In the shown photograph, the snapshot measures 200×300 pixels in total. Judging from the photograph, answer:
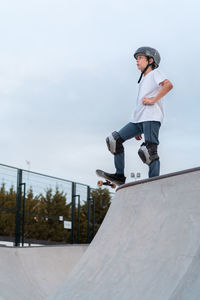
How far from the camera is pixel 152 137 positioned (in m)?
5.56

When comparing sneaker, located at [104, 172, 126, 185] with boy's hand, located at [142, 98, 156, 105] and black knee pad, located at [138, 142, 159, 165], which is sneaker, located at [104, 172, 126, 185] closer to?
black knee pad, located at [138, 142, 159, 165]

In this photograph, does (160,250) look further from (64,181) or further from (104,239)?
(64,181)

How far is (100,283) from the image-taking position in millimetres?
4285

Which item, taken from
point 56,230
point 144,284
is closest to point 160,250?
point 144,284

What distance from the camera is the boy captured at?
5.56m

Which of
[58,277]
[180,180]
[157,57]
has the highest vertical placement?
[157,57]

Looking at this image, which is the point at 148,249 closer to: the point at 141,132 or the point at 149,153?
the point at 149,153

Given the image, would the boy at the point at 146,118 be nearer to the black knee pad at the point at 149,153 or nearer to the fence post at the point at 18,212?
the black knee pad at the point at 149,153

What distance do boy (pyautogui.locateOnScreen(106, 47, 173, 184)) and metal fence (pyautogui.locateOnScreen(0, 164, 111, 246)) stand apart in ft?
14.7

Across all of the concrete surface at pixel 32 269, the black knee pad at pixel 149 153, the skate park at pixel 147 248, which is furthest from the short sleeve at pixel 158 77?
the concrete surface at pixel 32 269

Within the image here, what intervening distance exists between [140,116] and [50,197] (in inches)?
337

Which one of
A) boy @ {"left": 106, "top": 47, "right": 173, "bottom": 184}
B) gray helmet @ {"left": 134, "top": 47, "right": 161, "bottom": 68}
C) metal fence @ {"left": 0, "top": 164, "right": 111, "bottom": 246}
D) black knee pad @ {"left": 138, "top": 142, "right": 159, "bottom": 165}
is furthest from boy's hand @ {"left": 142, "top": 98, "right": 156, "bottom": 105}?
metal fence @ {"left": 0, "top": 164, "right": 111, "bottom": 246}

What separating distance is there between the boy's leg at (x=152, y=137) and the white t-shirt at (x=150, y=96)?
0.26ft

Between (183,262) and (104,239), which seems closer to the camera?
(183,262)
